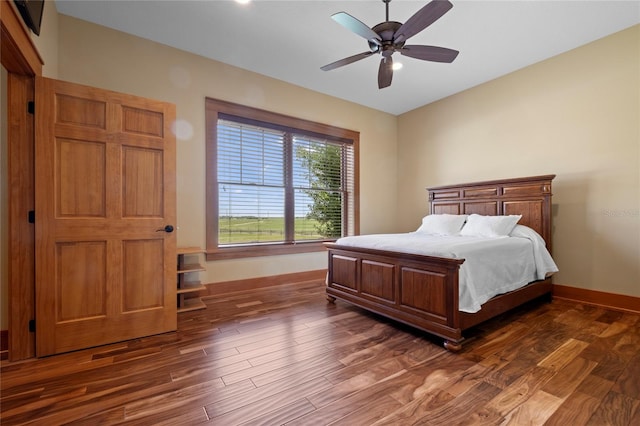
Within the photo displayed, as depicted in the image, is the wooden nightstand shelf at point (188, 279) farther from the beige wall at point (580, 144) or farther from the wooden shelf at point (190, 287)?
the beige wall at point (580, 144)

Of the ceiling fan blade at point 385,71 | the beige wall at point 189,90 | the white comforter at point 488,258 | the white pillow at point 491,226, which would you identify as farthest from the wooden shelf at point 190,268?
the white pillow at point 491,226

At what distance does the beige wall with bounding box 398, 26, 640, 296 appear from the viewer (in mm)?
3143

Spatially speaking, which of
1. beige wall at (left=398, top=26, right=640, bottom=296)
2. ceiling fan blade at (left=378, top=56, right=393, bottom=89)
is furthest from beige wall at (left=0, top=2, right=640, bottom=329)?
ceiling fan blade at (left=378, top=56, right=393, bottom=89)

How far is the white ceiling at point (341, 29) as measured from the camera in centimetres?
276

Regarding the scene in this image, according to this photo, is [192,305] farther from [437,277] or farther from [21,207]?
[437,277]

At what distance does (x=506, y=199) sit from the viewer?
12.7 feet

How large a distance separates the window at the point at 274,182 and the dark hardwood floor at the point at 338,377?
4.87ft

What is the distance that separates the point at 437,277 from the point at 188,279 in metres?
2.88

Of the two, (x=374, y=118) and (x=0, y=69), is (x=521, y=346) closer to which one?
(x=374, y=118)

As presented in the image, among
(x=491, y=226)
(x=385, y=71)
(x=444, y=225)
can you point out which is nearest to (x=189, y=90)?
(x=385, y=71)

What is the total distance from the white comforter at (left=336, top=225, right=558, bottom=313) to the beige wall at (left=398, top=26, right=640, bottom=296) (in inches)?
21.4

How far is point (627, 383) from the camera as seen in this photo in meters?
1.81

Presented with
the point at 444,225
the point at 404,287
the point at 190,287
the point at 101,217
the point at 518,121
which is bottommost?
the point at 190,287

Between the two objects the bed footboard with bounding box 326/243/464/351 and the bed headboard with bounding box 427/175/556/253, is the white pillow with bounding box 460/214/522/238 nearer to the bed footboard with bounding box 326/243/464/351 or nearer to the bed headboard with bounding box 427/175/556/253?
the bed headboard with bounding box 427/175/556/253
